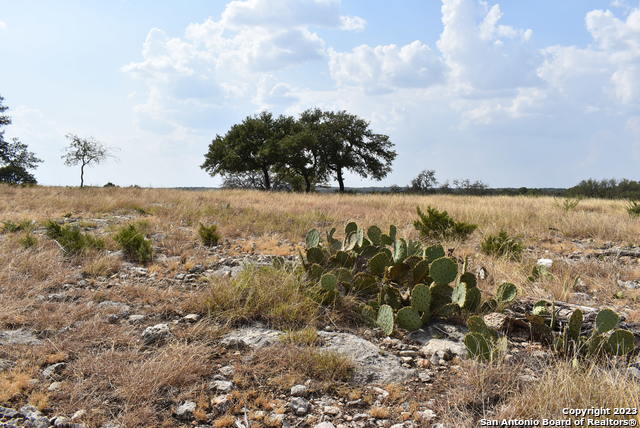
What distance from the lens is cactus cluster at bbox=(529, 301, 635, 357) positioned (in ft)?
9.84

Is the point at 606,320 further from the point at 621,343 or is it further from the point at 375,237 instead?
the point at 375,237

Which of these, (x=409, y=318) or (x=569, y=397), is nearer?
(x=569, y=397)

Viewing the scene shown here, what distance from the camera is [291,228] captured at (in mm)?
8555

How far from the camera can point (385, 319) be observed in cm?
365

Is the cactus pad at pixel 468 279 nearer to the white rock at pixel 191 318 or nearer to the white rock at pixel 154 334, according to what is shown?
the white rock at pixel 191 318

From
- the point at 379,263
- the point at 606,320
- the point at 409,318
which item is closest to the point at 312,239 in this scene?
the point at 379,263

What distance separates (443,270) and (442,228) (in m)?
4.32

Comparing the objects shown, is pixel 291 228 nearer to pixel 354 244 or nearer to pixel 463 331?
pixel 354 244

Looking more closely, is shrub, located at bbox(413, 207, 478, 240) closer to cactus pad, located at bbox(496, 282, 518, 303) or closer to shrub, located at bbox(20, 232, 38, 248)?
cactus pad, located at bbox(496, 282, 518, 303)

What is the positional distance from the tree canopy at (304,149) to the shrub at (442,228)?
26.7m

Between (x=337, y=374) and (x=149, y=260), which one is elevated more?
(x=149, y=260)

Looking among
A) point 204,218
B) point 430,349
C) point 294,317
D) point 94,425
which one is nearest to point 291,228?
point 204,218

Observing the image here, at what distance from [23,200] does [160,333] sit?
35.0 feet

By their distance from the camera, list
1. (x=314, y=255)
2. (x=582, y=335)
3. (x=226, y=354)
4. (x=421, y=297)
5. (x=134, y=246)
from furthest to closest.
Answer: (x=134, y=246)
(x=314, y=255)
(x=421, y=297)
(x=582, y=335)
(x=226, y=354)
